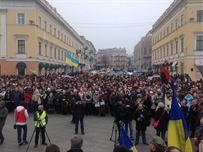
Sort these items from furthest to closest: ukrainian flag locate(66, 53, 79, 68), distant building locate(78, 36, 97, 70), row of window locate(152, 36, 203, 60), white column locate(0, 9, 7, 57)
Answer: distant building locate(78, 36, 97, 70) → white column locate(0, 9, 7, 57) → row of window locate(152, 36, 203, 60) → ukrainian flag locate(66, 53, 79, 68)

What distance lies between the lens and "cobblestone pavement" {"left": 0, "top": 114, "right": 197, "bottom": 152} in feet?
29.8

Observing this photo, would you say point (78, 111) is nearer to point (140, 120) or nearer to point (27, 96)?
point (140, 120)

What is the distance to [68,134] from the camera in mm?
11047

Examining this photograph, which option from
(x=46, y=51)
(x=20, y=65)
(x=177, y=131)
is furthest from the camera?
(x=46, y=51)

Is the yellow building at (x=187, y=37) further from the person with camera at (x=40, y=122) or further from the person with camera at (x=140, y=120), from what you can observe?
the person with camera at (x=40, y=122)

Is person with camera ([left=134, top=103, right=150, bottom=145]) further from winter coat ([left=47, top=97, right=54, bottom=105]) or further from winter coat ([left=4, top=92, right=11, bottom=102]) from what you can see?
winter coat ([left=4, top=92, right=11, bottom=102])

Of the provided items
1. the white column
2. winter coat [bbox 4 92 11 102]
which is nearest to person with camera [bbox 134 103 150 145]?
winter coat [bbox 4 92 11 102]

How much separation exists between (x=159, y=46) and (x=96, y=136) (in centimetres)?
4935

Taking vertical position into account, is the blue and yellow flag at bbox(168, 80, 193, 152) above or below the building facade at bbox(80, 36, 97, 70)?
below

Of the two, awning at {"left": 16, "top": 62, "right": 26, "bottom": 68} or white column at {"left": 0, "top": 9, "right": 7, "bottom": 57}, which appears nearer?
awning at {"left": 16, "top": 62, "right": 26, "bottom": 68}

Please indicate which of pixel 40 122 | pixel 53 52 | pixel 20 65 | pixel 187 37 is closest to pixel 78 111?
pixel 40 122

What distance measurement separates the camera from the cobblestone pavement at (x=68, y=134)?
9.07 metres

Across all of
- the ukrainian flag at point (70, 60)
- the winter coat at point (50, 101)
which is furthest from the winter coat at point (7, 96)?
the ukrainian flag at point (70, 60)

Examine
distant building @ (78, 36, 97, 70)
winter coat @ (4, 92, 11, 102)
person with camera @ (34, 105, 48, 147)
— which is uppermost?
distant building @ (78, 36, 97, 70)
